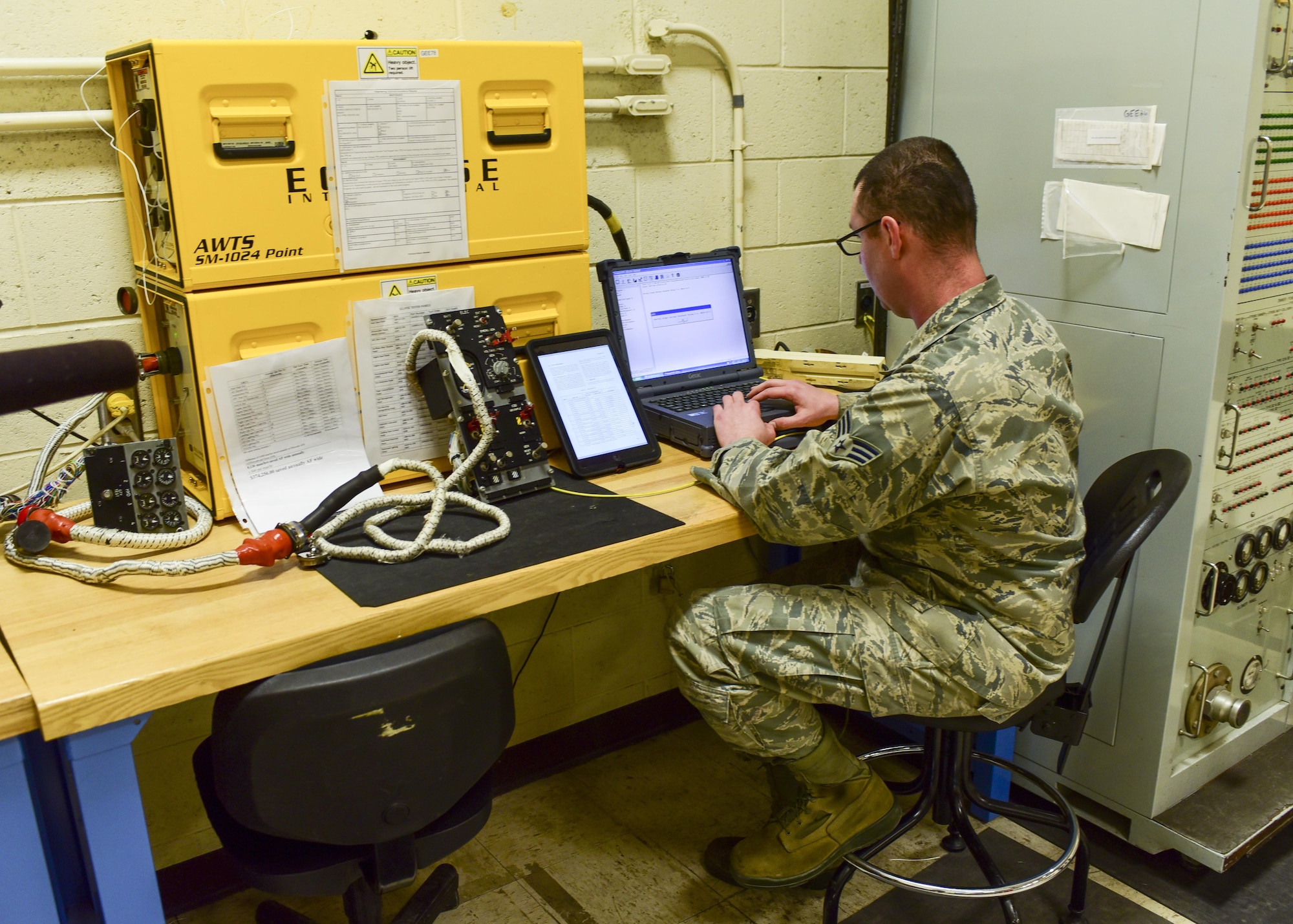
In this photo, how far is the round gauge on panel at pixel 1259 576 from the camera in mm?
2080

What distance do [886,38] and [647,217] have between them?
81 centimetres

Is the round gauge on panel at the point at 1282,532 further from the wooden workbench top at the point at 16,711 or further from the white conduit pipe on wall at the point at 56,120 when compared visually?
the white conduit pipe on wall at the point at 56,120

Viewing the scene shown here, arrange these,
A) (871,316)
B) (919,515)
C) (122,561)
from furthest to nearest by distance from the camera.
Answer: (871,316)
(919,515)
(122,561)

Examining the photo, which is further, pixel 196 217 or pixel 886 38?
pixel 886 38

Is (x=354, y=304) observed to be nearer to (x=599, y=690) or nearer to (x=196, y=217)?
(x=196, y=217)

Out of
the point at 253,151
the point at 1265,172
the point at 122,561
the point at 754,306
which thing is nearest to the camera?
→ the point at 122,561

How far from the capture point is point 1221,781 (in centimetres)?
217

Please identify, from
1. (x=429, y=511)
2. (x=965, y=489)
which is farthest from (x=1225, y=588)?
(x=429, y=511)

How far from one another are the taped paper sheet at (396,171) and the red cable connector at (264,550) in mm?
459

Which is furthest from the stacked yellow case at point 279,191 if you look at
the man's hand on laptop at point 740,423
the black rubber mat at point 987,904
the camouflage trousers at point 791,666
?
the black rubber mat at point 987,904

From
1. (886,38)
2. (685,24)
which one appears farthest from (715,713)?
(886,38)

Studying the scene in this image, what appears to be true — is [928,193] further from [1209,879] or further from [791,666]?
[1209,879]

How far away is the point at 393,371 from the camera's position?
5.58 ft

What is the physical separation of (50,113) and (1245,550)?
7.47 ft
